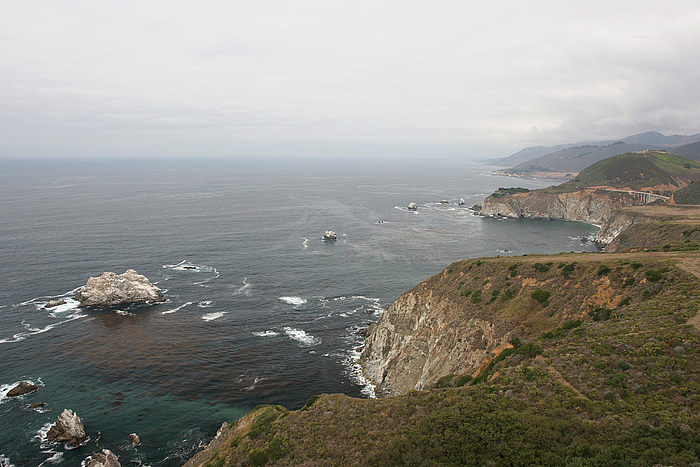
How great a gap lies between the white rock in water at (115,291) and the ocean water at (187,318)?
288 cm

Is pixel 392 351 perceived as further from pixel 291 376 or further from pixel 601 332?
pixel 601 332

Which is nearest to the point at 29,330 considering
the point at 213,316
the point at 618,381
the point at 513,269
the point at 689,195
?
the point at 213,316

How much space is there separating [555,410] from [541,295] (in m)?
24.5

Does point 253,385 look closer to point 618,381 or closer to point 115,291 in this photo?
point 618,381

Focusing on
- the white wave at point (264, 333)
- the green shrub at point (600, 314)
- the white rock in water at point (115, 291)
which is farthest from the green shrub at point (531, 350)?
the white rock in water at point (115, 291)

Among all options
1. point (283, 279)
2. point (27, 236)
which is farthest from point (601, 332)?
point (27, 236)

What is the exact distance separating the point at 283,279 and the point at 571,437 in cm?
8478

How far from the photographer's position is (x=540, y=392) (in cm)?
2639

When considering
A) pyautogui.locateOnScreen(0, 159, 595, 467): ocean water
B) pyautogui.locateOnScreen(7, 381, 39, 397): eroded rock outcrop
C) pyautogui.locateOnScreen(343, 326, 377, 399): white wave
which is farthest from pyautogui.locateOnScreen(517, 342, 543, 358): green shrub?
pyautogui.locateOnScreen(7, 381, 39, 397): eroded rock outcrop

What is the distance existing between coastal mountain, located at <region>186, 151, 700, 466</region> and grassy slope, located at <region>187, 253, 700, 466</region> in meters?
0.09

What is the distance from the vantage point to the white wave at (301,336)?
70375 mm

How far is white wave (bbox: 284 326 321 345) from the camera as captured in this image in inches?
2771

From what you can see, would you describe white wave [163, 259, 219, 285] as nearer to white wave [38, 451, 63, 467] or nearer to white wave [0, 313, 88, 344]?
white wave [0, 313, 88, 344]

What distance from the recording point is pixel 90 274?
319 ft
